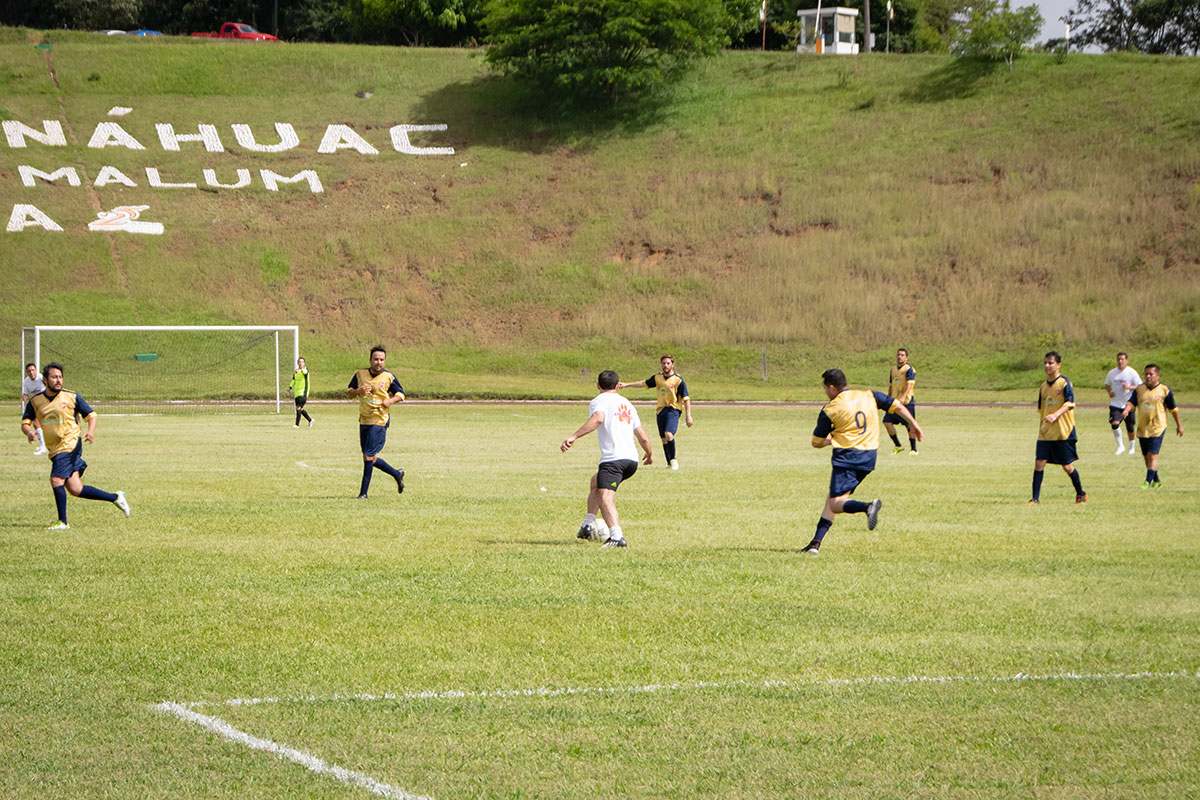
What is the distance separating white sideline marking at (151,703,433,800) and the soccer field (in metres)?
0.02

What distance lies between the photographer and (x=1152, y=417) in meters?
20.4

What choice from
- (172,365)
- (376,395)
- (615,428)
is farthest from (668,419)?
(172,365)

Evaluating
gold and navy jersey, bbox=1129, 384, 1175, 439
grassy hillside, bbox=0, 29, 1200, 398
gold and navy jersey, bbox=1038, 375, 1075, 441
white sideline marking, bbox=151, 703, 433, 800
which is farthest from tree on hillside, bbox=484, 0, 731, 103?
white sideline marking, bbox=151, 703, 433, 800

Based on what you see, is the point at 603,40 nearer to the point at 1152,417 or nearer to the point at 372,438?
the point at 1152,417

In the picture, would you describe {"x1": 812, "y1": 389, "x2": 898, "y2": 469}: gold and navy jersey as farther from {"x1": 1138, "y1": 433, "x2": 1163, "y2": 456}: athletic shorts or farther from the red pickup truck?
the red pickup truck

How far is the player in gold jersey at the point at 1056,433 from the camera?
17.5m

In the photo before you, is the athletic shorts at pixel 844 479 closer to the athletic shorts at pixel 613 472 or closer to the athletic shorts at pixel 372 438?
the athletic shorts at pixel 613 472

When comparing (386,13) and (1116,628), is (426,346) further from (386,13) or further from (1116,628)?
(1116,628)

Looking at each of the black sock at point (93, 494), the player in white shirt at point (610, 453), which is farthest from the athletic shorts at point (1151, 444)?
the black sock at point (93, 494)

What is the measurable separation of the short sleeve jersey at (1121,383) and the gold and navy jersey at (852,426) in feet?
46.3

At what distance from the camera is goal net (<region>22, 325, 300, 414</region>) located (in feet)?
152

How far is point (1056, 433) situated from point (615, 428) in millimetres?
7775

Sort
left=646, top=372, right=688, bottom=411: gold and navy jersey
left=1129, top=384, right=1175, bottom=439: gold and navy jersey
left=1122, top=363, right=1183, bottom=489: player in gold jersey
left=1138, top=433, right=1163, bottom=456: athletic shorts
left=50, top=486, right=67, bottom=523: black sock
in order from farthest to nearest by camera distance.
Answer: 1. left=646, top=372, right=688, bottom=411: gold and navy jersey
2. left=1129, top=384, right=1175, bottom=439: gold and navy jersey
3. left=1138, top=433, right=1163, bottom=456: athletic shorts
4. left=1122, top=363, right=1183, bottom=489: player in gold jersey
5. left=50, top=486, right=67, bottom=523: black sock

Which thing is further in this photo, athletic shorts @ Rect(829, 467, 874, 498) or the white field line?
athletic shorts @ Rect(829, 467, 874, 498)
